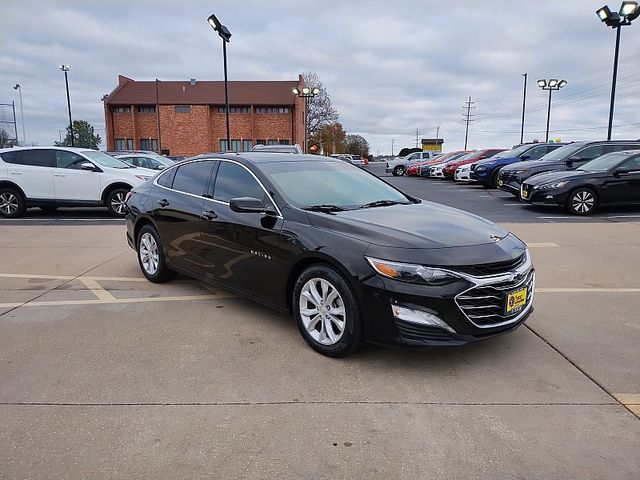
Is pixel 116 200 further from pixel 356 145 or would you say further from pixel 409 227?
pixel 356 145

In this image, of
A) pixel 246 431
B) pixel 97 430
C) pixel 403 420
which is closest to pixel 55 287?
pixel 97 430

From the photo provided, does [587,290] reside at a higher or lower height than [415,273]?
lower

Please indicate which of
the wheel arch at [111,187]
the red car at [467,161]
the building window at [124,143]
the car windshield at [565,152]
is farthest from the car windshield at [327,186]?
the building window at [124,143]

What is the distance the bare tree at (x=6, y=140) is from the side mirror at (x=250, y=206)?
44.4m

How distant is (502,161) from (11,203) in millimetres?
16583

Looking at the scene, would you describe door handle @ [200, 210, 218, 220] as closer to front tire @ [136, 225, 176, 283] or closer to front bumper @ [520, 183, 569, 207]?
front tire @ [136, 225, 176, 283]

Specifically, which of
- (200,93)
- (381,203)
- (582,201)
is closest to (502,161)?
(582,201)

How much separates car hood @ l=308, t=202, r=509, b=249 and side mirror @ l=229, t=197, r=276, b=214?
41cm

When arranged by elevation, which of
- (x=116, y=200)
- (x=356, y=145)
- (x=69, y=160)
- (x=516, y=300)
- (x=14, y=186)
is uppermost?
(x=356, y=145)

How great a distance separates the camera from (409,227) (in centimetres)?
388

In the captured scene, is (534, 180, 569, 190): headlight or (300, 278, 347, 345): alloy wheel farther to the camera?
(534, 180, 569, 190): headlight

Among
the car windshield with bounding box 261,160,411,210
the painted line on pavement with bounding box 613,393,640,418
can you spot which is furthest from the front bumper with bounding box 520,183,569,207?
the painted line on pavement with bounding box 613,393,640,418

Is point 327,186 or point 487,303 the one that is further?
point 327,186

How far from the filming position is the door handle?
4891mm
